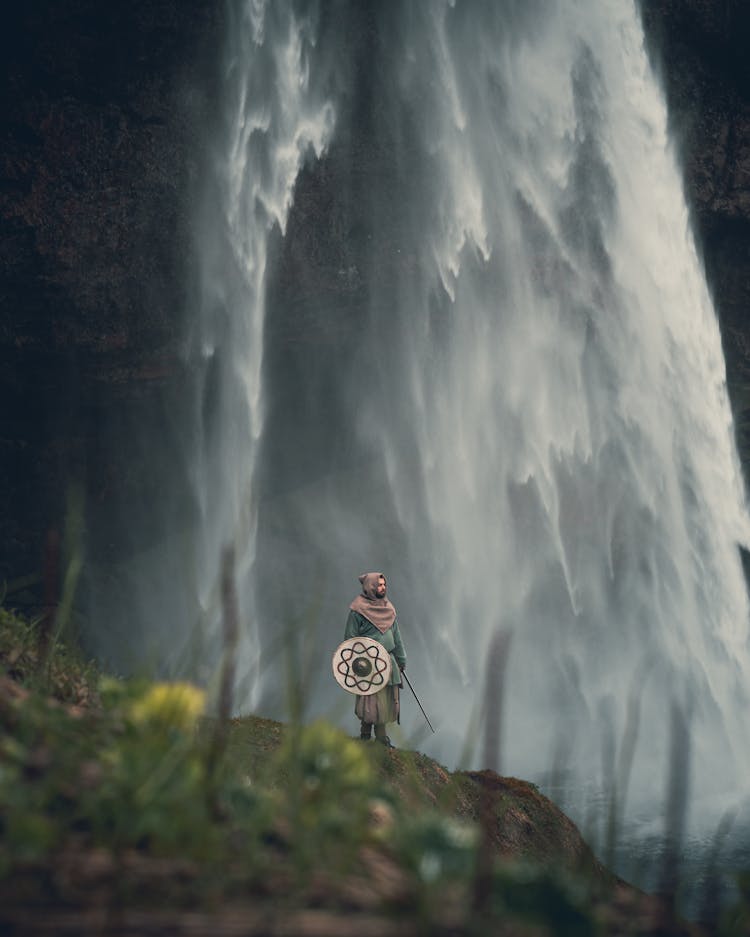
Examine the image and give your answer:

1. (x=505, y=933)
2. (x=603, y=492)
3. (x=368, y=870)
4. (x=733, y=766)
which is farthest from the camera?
(x=603, y=492)

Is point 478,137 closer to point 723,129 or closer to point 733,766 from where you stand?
point 723,129

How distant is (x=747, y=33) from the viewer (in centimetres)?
2122

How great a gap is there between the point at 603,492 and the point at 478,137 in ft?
28.2

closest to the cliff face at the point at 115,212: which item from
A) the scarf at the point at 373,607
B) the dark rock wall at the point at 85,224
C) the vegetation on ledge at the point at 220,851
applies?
the dark rock wall at the point at 85,224

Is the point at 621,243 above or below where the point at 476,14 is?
below

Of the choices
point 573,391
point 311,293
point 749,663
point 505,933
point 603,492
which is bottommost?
point 505,933

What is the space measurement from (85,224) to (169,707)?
64.0 feet

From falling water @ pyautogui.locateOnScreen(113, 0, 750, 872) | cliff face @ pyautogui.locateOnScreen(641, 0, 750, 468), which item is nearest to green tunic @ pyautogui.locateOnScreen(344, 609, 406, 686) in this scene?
falling water @ pyautogui.locateOnScreen(113, 0, 750, 872)

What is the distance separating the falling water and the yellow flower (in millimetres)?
18086

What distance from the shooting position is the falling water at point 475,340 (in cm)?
2091

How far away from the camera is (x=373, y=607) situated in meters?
9.38

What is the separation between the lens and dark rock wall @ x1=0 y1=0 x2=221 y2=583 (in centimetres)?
1927

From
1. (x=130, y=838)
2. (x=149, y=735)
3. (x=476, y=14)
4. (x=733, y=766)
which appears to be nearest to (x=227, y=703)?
(x=149, y=735)

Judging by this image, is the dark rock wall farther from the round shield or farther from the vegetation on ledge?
the vegetation on ledge
